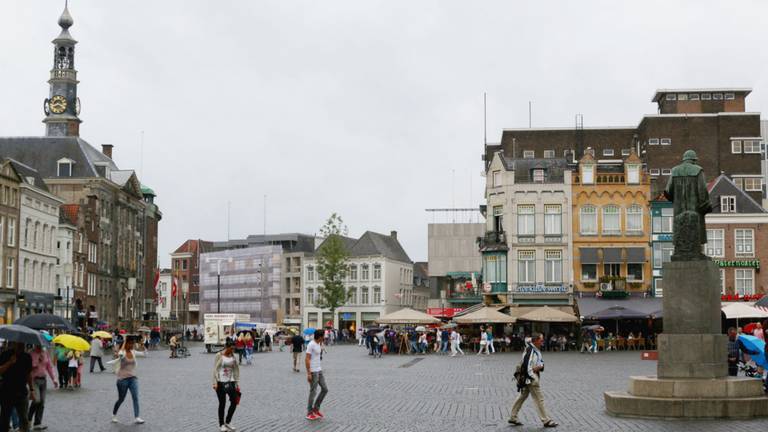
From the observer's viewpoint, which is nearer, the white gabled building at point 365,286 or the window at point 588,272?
the window at point 588,272

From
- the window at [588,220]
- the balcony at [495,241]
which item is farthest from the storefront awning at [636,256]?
the balcony at [495,241]

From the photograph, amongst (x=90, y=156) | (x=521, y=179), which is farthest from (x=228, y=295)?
(x=521, y=179)

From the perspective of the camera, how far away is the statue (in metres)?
20.5

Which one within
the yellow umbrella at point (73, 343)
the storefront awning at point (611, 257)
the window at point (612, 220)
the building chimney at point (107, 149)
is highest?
the building chimney at point (107, 149)

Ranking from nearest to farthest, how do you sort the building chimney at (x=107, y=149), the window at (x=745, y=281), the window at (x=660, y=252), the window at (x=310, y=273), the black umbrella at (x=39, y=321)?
the black umbrella at (x=39, y=321)
the window at (x=745, y=281)
the window at (x=660, y=252)
the building chimney at (x=107, y=149)
the window at (x=310, y=273)

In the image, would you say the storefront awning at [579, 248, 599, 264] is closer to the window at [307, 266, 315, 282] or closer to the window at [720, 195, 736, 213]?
the window at [720, 195, 736, 213]

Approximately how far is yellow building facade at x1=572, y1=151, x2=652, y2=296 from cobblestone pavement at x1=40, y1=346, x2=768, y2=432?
27.4m

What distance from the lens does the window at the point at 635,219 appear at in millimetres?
67250

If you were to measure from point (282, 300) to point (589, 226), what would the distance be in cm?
6171

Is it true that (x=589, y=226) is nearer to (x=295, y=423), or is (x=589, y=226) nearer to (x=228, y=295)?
(x=295, y=423)

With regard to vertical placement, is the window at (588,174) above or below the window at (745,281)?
above

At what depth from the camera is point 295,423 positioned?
19125 mm

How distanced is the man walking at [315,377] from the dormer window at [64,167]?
7018cm

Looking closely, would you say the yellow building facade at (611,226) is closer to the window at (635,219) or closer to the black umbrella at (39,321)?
the window at (635,219)
